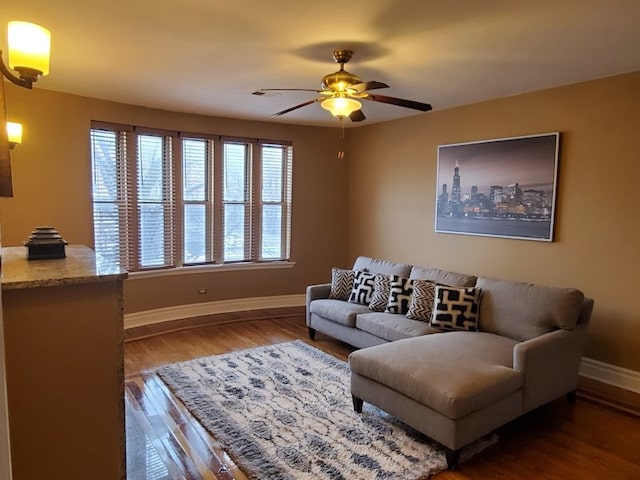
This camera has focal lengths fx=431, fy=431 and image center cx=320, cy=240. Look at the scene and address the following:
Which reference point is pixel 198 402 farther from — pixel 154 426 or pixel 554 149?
pixel 554 149

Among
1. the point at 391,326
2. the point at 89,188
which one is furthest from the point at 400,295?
the point at 89,188

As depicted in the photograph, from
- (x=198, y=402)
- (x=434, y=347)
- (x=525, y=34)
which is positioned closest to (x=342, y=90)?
(x=525, y=34)

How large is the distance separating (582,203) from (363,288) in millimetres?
2149

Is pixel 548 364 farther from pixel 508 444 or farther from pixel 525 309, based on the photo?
pixel 508 444

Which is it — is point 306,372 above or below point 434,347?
below

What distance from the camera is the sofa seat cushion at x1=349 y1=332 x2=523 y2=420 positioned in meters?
2.46

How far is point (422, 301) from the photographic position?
12.8 feet

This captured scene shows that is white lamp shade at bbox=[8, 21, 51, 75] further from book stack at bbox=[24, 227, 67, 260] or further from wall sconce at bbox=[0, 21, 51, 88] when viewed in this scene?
book stack at bbox=[24, 227, 67, 260]

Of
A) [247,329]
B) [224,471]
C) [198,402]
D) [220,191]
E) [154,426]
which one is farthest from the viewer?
[220,191]

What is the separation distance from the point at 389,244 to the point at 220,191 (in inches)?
91.9

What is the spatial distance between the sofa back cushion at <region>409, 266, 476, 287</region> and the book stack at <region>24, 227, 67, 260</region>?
3040mm

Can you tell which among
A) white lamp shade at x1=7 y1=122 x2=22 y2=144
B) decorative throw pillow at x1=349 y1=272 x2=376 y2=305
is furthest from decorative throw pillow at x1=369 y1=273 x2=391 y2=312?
white lamp shade at x1=7 y1=122 x2=22 y2=144

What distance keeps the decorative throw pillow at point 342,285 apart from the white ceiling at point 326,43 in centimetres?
194

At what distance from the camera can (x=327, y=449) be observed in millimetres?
Answer: 2650
